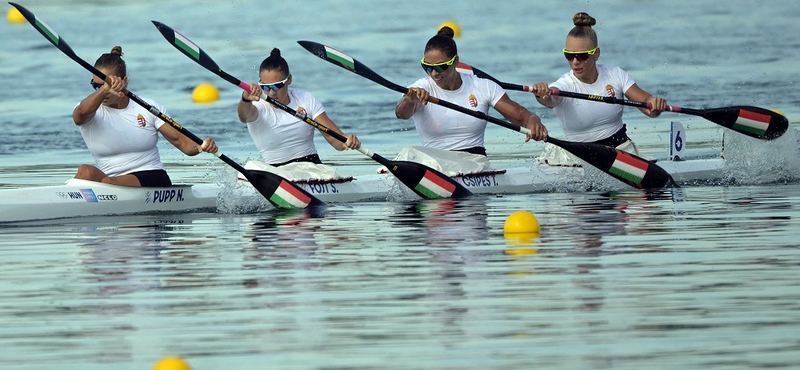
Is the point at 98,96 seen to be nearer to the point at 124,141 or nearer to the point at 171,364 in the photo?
the point at 124,141

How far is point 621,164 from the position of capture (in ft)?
47.3

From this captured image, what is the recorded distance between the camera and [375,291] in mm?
8195

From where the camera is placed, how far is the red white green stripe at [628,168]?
14.4 meters

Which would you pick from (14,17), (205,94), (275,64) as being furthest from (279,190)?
(14,17)

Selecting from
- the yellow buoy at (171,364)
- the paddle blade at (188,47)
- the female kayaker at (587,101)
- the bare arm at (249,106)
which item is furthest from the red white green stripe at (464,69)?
the yellow buoy at (171,364)

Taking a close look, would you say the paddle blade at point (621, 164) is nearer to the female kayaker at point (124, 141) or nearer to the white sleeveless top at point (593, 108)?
the white sleeveless top at point (593, 108)

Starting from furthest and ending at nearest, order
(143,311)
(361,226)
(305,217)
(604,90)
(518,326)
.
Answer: (604,90) < (305,217) < (361,226) < (143,311) < (518,326)

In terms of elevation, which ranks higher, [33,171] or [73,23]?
[73,23]

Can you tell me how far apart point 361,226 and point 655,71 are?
1968cm

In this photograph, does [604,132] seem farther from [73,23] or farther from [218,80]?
[73,23]

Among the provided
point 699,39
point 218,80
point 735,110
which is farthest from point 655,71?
point 735,110

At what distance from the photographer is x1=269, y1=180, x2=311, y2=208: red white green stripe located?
13008 mm

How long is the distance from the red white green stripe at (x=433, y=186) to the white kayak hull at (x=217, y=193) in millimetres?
130

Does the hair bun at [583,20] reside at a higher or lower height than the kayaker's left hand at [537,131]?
higher
